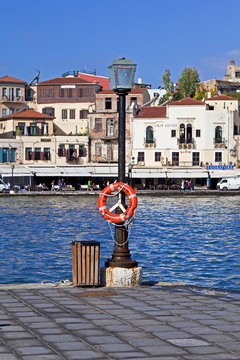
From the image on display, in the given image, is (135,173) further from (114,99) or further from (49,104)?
(49,104)

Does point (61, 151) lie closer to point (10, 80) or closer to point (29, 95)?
point (29, 95)

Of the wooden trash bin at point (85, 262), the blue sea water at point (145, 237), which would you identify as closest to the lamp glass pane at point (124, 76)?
the wooden trash bin at point (85, 262)

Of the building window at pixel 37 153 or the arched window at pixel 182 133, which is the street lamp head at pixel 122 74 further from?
the building window at pixel 37 153

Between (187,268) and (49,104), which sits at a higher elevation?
(49,104)

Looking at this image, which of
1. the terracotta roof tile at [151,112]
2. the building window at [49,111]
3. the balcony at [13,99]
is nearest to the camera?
the terracotta roof tile at [151,112]

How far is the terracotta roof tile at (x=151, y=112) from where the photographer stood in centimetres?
6806

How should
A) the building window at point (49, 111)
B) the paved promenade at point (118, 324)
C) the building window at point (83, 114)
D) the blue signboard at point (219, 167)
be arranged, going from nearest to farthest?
the paved promenade at point (118, 324) → the blue signboard at point (219, 167) → the building window at point (83, 114) → the building window at point (49, 111)

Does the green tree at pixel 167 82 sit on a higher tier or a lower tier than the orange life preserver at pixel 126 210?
higher

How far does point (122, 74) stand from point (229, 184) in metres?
54.1

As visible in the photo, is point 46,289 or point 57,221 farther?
point 57,221

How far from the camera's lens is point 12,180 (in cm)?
6512

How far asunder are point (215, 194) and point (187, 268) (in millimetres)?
41843

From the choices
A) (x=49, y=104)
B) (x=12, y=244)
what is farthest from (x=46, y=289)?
(x=49, y=104)

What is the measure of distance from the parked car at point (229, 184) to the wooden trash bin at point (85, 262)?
2135 inches
